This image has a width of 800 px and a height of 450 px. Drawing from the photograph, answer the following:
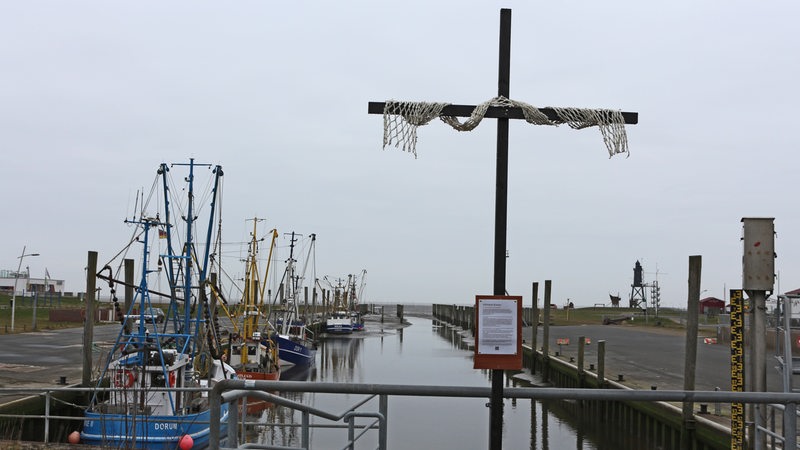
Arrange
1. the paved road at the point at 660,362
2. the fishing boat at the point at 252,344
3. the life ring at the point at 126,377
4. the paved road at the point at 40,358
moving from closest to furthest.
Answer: the life ring at the point at 126,377, the paved road at the point at 40,358, the paved road at the point at 660,362, the fishing boat at the point at 252,344

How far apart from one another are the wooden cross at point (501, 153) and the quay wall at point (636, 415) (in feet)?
7.72

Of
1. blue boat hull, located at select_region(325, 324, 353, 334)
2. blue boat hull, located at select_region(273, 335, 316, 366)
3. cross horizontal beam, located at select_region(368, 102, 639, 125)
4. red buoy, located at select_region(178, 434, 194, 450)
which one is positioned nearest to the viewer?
cross horizontal beam, located at select_region(368, 102, 639, 125)

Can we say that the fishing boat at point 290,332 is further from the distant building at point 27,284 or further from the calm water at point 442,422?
the distant building at point 27,284

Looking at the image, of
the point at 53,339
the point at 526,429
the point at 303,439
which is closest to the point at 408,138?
the point at 303,439

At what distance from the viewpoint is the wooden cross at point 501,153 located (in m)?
5.95

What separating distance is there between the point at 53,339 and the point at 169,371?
92.3ft

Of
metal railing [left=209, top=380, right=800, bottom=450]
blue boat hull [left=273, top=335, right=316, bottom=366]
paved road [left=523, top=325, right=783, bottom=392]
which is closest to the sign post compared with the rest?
metal railing [left=209, top=380, right=800, bottom=450]

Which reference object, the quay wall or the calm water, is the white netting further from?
the calm water

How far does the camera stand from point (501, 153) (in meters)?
Result: 6.09

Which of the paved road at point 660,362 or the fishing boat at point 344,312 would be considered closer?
the paved road at point 660,362

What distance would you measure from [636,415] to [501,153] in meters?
17.1

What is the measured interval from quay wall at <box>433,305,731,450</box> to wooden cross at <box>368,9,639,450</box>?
2.35 m

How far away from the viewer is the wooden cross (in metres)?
5.95

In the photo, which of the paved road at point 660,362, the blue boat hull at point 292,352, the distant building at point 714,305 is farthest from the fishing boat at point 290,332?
the distant building at point 714,305
